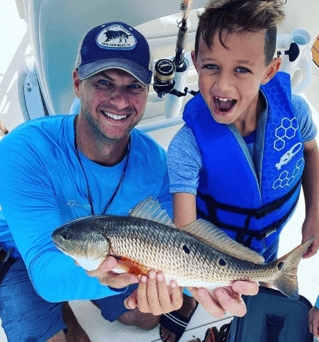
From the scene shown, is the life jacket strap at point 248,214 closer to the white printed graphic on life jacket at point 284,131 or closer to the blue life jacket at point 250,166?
the blue life jacket at point 250,166

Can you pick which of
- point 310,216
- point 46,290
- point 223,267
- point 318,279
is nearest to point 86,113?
point 46,290

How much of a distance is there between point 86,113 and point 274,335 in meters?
1.48

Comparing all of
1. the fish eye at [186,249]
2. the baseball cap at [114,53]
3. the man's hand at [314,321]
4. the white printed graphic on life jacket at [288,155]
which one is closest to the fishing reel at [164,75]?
the baseball cap at [114,53]

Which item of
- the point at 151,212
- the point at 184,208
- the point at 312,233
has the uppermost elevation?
the point at 151,212

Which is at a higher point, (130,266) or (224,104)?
(224,104)

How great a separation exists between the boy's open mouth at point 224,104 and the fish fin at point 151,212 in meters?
0.53

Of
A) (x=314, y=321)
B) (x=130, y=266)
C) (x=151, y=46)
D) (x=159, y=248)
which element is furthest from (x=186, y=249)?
(x=151, y=46)

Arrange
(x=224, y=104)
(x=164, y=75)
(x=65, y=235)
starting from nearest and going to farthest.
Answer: (x=65, y=235) < (x=224, y=104) < (x=164, y=75)

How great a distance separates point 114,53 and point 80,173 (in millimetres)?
601

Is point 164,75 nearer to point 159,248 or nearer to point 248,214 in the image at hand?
point 248,214

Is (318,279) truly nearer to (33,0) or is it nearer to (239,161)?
(239,161)

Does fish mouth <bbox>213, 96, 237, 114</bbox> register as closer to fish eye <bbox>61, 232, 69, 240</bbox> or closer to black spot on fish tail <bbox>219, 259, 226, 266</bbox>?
black spot on fish tail <bbox>219, 259, 226, 266</bbox>

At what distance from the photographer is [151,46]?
2871 millimetres

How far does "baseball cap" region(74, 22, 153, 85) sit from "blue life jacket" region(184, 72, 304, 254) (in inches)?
12.7
